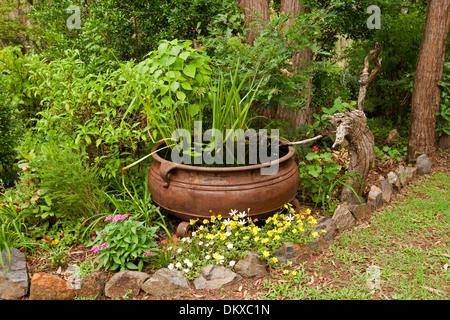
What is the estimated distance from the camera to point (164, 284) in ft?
7.72

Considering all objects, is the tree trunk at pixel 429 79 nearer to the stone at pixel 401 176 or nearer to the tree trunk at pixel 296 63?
the stone at pixel 401 176

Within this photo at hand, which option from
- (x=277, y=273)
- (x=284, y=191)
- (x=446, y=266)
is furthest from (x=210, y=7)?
(x=446, y=266)

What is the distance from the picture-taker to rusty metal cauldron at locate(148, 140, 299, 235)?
2.71m

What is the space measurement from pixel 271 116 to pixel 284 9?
116cm

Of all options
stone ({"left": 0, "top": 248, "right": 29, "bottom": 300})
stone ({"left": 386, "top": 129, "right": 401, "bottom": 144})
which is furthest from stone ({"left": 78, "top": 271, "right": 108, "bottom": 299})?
stone ({"left": 386, "top": 129, "right": 401, "bottom": 144})

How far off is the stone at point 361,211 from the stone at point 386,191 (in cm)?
29

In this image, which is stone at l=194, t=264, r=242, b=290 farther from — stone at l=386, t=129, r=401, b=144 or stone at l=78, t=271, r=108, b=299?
stone at l=386, t=129, r=401, b=144

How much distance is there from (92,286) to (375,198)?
8.00ft

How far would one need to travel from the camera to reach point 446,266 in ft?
8.41

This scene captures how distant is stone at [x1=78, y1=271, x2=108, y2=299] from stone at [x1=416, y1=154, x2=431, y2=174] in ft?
11.5

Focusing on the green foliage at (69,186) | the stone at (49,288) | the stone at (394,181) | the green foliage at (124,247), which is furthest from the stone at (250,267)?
the stone at (394,181)

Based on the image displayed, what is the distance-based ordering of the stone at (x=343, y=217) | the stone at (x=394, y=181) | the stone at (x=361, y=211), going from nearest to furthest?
1. the stone at (x=343, y=217)
2. the stone at (x=361, y=211)
3. the stone at (x=394, y=181)

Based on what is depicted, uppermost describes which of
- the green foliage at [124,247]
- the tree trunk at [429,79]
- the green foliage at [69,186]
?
the tree trunk at [429,79]

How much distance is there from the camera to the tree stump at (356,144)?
10.2ft
